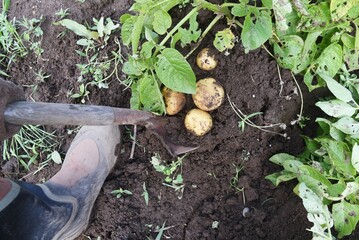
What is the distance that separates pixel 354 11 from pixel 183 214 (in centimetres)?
106

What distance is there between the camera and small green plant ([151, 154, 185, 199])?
192cm

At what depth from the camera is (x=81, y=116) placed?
146 centimetres

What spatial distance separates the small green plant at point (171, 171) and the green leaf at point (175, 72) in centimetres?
41

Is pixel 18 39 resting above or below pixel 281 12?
below

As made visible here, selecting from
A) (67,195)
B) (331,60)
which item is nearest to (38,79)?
(67,195)

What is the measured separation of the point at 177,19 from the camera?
1.88 meters

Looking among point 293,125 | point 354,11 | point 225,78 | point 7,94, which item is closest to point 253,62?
point 225,78

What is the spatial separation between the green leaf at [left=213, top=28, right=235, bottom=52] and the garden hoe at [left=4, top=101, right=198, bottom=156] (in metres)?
0.38

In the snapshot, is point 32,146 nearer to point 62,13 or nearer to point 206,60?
point 62,13

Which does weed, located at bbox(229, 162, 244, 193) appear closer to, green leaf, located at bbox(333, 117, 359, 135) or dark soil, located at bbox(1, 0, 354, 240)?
dark soil, located at bbox(1, 0, 354, 240)

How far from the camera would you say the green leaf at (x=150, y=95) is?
1.72m

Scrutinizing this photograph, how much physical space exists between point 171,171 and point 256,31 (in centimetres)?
69

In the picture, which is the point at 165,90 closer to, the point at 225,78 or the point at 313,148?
the point at 225,78

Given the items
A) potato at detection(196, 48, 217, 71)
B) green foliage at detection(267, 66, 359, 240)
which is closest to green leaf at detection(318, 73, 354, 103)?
green foliage at detection(267, 66, 359, 240)
